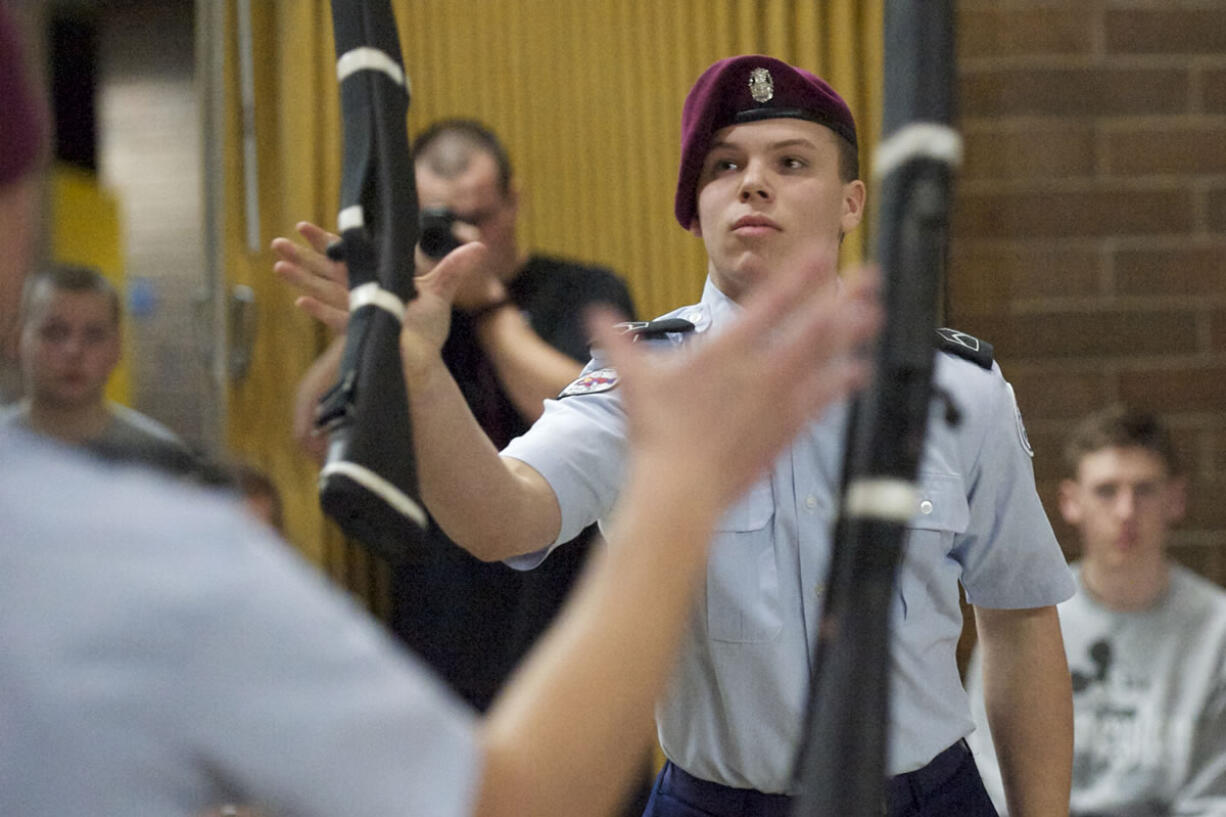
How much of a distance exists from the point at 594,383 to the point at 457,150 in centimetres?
76

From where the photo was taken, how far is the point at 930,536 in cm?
119

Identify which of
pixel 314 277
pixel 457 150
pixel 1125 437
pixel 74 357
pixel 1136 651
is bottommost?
pixel 1136 651

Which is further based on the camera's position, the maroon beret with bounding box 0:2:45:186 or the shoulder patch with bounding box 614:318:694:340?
the shoulder patch with bounding box 614:318:694:340

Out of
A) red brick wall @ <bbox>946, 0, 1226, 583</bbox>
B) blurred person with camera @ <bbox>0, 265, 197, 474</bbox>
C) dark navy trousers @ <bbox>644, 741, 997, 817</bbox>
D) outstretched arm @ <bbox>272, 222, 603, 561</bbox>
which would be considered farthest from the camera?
red brick wall @ <bbox>946, 0, 1226, 583</bbox>

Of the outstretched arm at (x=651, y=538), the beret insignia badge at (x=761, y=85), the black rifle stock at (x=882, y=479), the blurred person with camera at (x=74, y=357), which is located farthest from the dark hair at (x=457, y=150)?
the outstretched arm at (x=651, y=538)

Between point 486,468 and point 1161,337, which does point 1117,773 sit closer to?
point 1161,337

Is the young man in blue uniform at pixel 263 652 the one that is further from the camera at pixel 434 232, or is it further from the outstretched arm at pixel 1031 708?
the outstretched arm at pixel 1031 708

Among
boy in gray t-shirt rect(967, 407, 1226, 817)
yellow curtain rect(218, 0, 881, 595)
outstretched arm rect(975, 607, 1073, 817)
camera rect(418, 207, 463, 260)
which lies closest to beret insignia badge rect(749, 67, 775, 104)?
camera rect(418, 207, 463, 260)

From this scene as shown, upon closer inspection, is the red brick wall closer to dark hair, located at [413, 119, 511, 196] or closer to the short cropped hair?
dark hair, located at [413, 119, 511, 196]

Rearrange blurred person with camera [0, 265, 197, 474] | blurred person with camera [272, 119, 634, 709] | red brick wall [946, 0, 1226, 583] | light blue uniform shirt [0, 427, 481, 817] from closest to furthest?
light blue uniform shirt [0, 427, 481, 817]
blurred person with camera [0, 265, 197, 474]
blurred person with camera [272, 119, 634, 709]
red brick wall [946, 0, 1226, 583]

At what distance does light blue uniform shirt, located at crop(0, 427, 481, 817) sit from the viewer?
462mm

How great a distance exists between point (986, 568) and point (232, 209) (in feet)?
5.76

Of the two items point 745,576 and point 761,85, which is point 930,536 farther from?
point 761,85

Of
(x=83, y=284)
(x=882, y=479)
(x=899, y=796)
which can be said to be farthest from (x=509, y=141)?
(x=882, y=479)
